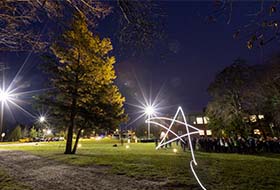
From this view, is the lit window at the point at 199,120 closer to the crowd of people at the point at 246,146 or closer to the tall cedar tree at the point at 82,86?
the crowd of people at the point at 246,146

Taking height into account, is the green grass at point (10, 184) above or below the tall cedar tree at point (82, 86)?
below

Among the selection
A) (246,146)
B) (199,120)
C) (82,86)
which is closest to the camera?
(82,86)

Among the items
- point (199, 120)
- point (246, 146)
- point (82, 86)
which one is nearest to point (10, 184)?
point (82, 86)

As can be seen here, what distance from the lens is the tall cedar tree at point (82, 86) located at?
1773 cm

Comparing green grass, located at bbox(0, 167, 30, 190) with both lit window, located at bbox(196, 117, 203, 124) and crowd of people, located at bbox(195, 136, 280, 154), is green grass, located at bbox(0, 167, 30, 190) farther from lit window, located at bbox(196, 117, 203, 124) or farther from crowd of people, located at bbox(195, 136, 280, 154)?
lit window, located at bbox(196, 117, 203, 124)

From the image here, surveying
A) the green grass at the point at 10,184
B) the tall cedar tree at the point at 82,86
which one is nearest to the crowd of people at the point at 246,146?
the tall cedar tree at the point at 82,86

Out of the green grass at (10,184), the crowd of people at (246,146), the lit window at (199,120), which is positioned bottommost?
the green grass at (10,184)

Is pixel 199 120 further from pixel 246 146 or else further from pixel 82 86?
pixel 82 86

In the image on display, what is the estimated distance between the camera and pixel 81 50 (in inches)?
729

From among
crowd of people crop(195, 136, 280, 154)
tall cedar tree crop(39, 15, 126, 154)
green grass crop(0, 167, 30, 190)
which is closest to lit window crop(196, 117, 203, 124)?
crowd of people crop(195, 136, 280, 154)

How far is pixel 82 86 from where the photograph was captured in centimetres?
1762

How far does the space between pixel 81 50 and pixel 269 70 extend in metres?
20.6

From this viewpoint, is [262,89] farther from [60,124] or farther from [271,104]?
[60,124]

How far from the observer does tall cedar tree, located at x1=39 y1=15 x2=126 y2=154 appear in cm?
1773
